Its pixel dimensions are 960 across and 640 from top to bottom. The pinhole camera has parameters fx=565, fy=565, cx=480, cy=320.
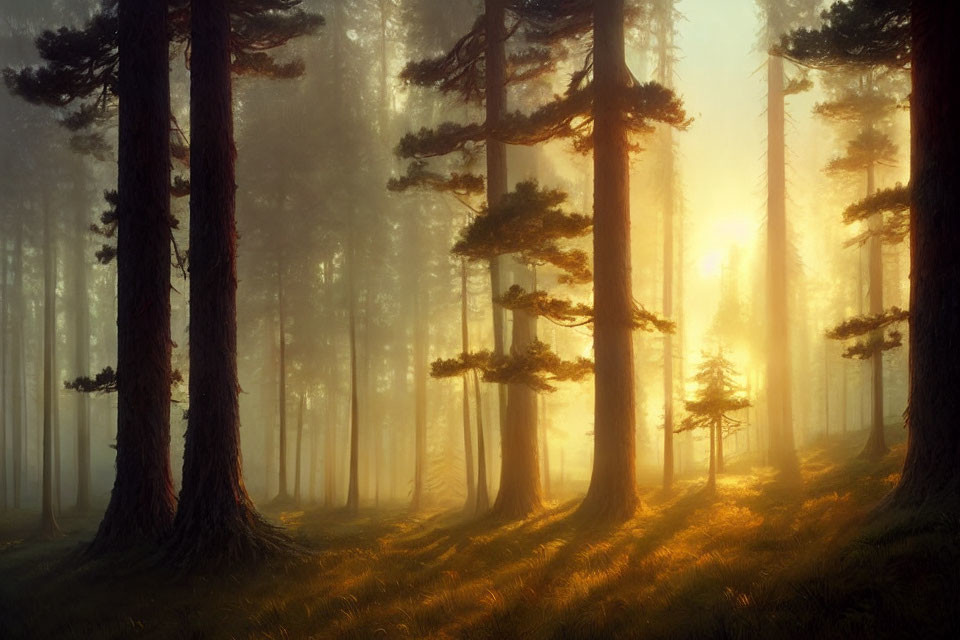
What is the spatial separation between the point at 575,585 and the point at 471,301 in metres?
22.7

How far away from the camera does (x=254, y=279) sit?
23.7 metres

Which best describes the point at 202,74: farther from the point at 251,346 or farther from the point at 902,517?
the point at 251,346

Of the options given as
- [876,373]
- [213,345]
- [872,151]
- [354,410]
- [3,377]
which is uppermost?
[872,151]

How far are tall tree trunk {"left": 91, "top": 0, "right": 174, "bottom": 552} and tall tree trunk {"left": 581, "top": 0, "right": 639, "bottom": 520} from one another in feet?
25.8

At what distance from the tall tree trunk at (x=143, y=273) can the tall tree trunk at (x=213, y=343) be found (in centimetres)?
117

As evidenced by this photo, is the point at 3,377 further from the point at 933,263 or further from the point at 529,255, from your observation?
the point at 933,263

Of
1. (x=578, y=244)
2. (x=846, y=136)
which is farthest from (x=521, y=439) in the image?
(x=846, y=136)

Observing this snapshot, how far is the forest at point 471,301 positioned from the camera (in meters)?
6.04

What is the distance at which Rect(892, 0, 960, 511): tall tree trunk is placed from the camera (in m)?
6.07

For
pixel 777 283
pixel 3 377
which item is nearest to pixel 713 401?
pixel 777 283

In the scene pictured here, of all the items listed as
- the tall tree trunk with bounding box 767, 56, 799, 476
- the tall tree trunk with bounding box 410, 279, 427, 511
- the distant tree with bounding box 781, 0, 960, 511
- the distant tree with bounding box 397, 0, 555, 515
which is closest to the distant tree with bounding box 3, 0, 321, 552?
the distant tree with bounding box 397, 0, 555, 515

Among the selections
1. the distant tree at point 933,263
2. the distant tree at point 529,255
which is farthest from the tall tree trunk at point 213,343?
the distant tree at point 933,263

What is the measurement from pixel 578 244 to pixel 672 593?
17711mm

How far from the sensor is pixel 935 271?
20.7 feet
